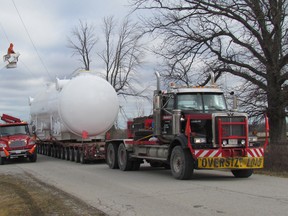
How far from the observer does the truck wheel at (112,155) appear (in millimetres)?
18766

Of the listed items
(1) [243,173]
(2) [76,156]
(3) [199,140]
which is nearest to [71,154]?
(2) [76,156]

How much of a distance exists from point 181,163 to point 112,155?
630cm

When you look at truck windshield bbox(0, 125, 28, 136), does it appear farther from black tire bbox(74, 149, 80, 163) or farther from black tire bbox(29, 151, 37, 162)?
black tire bbox(74, 149, 80, 163)

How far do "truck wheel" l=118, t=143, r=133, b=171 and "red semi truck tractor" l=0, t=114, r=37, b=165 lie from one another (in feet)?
26.6

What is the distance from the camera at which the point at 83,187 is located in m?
12.6

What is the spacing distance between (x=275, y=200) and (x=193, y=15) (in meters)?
15.3

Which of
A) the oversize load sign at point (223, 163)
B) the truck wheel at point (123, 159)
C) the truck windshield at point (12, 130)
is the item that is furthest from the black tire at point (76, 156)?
the oversize load sign at point (223, 163)

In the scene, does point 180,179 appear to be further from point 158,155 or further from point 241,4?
point 241,4

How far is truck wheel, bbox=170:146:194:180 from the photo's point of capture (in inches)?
514

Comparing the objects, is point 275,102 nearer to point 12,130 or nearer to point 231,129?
point 231,129

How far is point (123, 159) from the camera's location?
17938 mm

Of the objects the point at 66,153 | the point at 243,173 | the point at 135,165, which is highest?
the point at 66,153

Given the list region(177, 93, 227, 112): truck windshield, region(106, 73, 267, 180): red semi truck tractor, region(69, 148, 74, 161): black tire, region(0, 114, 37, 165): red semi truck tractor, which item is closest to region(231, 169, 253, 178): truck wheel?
region(106, 73, 267, 180): red semi truck tractor

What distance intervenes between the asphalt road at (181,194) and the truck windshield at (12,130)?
10336 millimetres
